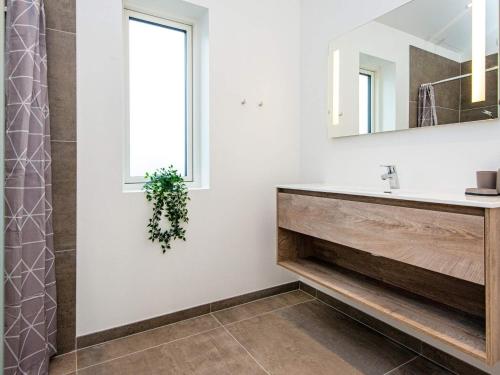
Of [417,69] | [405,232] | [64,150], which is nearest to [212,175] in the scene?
[64,150]

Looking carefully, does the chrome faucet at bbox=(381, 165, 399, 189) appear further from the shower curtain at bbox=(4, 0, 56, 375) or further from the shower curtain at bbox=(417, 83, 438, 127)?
the shower curtain at bbox=(4, 0, 56, 375)

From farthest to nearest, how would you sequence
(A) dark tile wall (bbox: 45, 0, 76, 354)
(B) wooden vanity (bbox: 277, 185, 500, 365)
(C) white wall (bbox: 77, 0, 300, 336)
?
(C) white wall (bbox: 77, 0, 300, 336) → (A) dark tile wall (bbox: 45, 0, 76, 354) → (B) wooden vanity (bbox: 277, 185, 500, 365)

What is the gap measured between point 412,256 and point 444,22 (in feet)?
3.84

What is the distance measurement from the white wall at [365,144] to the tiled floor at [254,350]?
33cm

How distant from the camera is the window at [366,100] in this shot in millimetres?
1879

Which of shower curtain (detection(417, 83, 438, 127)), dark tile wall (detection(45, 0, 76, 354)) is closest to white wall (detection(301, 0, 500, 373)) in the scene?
shower curtain (detection(417, 83, 438, 127))

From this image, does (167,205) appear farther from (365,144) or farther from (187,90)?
(365,144)

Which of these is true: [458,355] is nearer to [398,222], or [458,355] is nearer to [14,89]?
[398,222]

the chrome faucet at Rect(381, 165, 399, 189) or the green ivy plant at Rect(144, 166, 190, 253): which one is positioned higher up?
the chrome faucet at Rect(381, 165, 399, 189)

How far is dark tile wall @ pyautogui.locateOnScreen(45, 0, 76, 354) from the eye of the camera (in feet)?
5.27

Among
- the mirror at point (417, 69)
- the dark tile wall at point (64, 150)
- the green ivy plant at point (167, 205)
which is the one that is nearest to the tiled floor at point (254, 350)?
the dark tile wall at point (64, 150)

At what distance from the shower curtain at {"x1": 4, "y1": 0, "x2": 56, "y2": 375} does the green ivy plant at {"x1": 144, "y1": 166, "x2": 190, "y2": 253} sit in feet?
1.83

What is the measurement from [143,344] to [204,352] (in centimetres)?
36

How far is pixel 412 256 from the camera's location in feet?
4.18
